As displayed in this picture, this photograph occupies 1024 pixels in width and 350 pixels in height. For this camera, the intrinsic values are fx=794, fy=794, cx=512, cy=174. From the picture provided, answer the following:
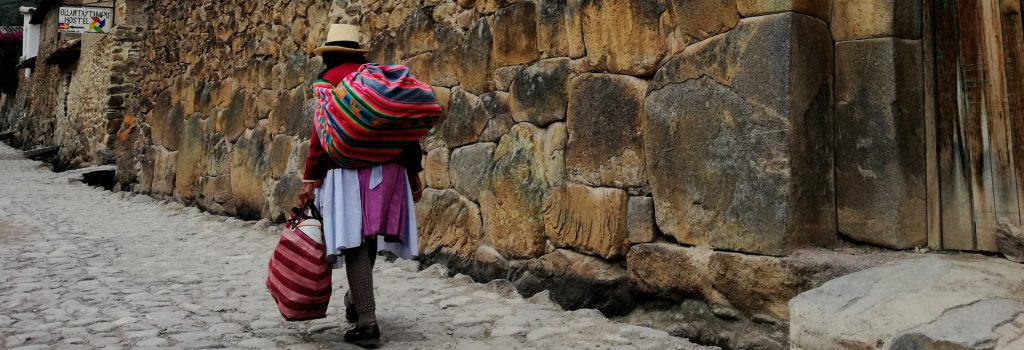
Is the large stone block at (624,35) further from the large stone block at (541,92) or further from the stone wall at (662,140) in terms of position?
the large stone block at (541,92)

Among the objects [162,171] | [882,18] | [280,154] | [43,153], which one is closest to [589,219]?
[882,18]

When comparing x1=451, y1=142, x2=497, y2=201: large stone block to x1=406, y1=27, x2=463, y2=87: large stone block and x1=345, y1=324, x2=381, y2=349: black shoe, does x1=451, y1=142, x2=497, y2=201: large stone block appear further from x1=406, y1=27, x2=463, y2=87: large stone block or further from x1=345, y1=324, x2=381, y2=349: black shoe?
x1=345, y1=324, x2=381, y2=349: black shoe

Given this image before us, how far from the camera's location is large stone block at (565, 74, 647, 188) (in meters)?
3.12

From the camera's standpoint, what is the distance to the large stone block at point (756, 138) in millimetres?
2490

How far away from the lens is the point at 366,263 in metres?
2.87

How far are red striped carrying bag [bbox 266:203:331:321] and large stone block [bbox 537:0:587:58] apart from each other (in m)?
1.37

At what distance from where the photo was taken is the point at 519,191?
3787mm

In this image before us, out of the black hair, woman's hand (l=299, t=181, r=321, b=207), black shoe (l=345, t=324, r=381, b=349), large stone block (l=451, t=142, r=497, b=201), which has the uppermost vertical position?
the black hair

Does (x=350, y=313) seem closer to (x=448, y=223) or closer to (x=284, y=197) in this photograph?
(x=448, y=223)

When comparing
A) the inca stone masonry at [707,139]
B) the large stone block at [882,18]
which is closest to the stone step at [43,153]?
the inca stone masonry at [707,139]

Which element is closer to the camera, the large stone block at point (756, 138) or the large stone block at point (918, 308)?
the large stone block at point (918, 308)

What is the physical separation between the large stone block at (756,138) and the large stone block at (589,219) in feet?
→ 1.09

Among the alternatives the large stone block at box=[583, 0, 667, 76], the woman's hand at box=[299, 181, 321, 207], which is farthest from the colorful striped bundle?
the large stone block at box=[583, 0, 667, 76]

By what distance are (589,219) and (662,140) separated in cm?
54
